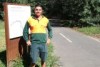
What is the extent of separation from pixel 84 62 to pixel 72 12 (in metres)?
28.9

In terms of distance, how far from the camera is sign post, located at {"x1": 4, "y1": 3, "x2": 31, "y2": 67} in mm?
9555

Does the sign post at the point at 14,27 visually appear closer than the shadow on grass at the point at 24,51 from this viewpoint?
Yes

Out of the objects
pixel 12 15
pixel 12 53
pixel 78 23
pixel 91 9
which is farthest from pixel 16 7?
pixel 78 23

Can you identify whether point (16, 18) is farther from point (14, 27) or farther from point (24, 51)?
point (24, 51)

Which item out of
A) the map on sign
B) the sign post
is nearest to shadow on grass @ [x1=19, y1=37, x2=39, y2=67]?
the sign post

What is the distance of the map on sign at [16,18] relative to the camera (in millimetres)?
9719

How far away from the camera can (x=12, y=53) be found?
1009 cm

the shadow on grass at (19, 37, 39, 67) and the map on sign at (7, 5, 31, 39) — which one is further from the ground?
the map on sign at (7, 5, 31, 39)

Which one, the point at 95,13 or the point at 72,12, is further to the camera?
the point at 72,12

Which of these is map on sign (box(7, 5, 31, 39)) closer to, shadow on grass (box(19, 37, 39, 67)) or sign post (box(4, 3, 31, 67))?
sign post (box(4, 3, 31, 67))

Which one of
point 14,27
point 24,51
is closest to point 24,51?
point 24,51

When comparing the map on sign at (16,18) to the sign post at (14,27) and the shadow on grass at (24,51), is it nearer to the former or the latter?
the sign post at (14,27)

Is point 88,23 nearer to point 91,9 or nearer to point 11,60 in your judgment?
point 91,9

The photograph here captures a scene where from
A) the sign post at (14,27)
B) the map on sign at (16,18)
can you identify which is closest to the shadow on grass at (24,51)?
the sign post at (14,27)
